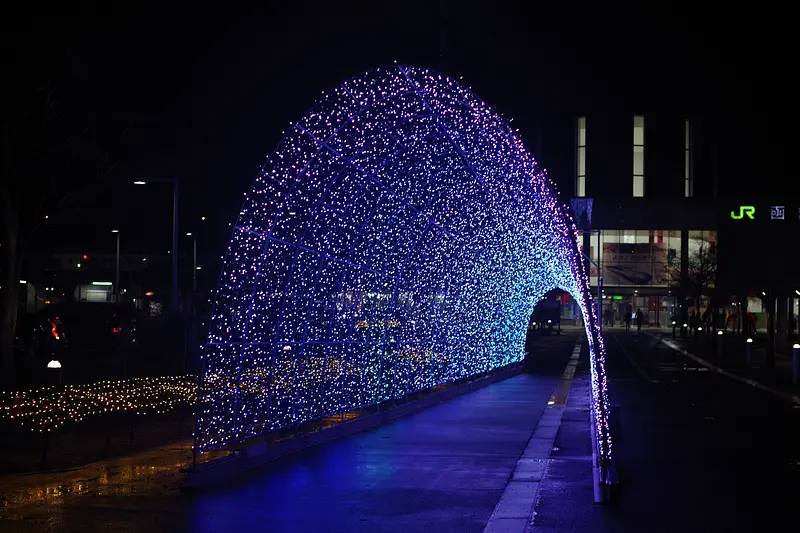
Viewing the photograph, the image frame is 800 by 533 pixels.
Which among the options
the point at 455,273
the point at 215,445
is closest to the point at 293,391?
the point at 215,445

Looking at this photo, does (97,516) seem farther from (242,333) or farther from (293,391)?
(293,391)

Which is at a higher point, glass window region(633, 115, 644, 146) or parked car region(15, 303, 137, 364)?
glass window region(633, 115, 644, 146)

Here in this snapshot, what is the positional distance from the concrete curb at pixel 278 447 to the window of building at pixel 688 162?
65.9m

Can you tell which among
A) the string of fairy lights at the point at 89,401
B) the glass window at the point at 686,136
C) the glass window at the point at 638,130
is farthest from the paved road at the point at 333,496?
the glass window at the point at 686,136

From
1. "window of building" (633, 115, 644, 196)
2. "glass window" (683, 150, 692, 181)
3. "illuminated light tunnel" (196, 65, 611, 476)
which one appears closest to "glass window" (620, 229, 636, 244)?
"window of building" (633, 115, 644, 196)

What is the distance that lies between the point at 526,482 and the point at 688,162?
75.7m

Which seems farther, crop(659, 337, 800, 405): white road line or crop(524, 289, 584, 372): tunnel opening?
crop(524, 289, 584, 372): tunnel opening

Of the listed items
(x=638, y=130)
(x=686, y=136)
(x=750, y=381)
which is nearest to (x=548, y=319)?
(x=638, y=130)

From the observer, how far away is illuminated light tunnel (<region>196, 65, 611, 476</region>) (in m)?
13.0

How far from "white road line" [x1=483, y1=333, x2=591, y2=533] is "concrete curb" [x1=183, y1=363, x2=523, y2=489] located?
2.40 meters

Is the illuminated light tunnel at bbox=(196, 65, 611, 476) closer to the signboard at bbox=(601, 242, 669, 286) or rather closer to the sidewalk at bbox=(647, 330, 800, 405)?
the sidewalk at bbox=(647, 330, 800, 405)

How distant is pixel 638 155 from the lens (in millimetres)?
82312

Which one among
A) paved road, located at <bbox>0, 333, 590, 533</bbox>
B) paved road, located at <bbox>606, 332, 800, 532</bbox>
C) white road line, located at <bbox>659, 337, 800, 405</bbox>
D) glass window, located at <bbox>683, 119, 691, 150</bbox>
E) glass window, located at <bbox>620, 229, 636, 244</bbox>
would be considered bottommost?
paved road, located at <bbox>0, 333, 590, 533</bbox>

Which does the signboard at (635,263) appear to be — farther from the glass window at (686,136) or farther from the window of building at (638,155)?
the glass window at (686,136)
